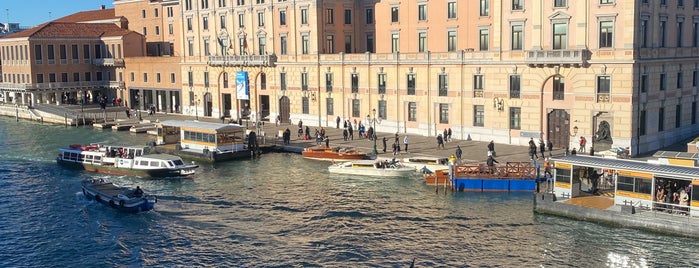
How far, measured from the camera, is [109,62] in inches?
4358

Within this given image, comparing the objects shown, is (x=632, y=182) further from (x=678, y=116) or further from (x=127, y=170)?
(x=127, y=170)

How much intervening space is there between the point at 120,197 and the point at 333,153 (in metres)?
20.0

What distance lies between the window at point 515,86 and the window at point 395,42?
638 inches

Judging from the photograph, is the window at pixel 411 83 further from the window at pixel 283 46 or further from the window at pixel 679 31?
the window at pixel 679 31

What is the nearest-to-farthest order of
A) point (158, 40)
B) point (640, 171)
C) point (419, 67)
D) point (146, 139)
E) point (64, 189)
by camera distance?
point (640, 171)
point (64, 189)
point (419, 67)
point (146, 139)
point (158, 40)

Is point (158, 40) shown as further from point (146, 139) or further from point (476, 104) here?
point (476, 104)

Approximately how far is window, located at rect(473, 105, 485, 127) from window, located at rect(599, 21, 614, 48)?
42.0 ft

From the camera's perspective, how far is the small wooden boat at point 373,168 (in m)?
54.4

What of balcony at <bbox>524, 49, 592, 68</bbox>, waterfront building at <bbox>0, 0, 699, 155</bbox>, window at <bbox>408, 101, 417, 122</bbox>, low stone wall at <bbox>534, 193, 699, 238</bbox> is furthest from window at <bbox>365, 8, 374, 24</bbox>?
low stone wall at <bbox>534, 193, 699, 238</bbox>

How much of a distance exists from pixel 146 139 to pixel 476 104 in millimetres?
35650

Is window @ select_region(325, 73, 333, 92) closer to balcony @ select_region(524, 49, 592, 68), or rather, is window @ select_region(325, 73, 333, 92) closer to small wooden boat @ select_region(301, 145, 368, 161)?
small wooden boat @ select_region(301, 145, 368, 161)

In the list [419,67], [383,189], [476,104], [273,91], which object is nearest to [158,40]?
[273,91]

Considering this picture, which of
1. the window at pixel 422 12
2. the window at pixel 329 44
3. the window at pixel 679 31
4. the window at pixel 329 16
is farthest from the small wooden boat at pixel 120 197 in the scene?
the window at pixel 679 31

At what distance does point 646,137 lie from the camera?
57625 mm
